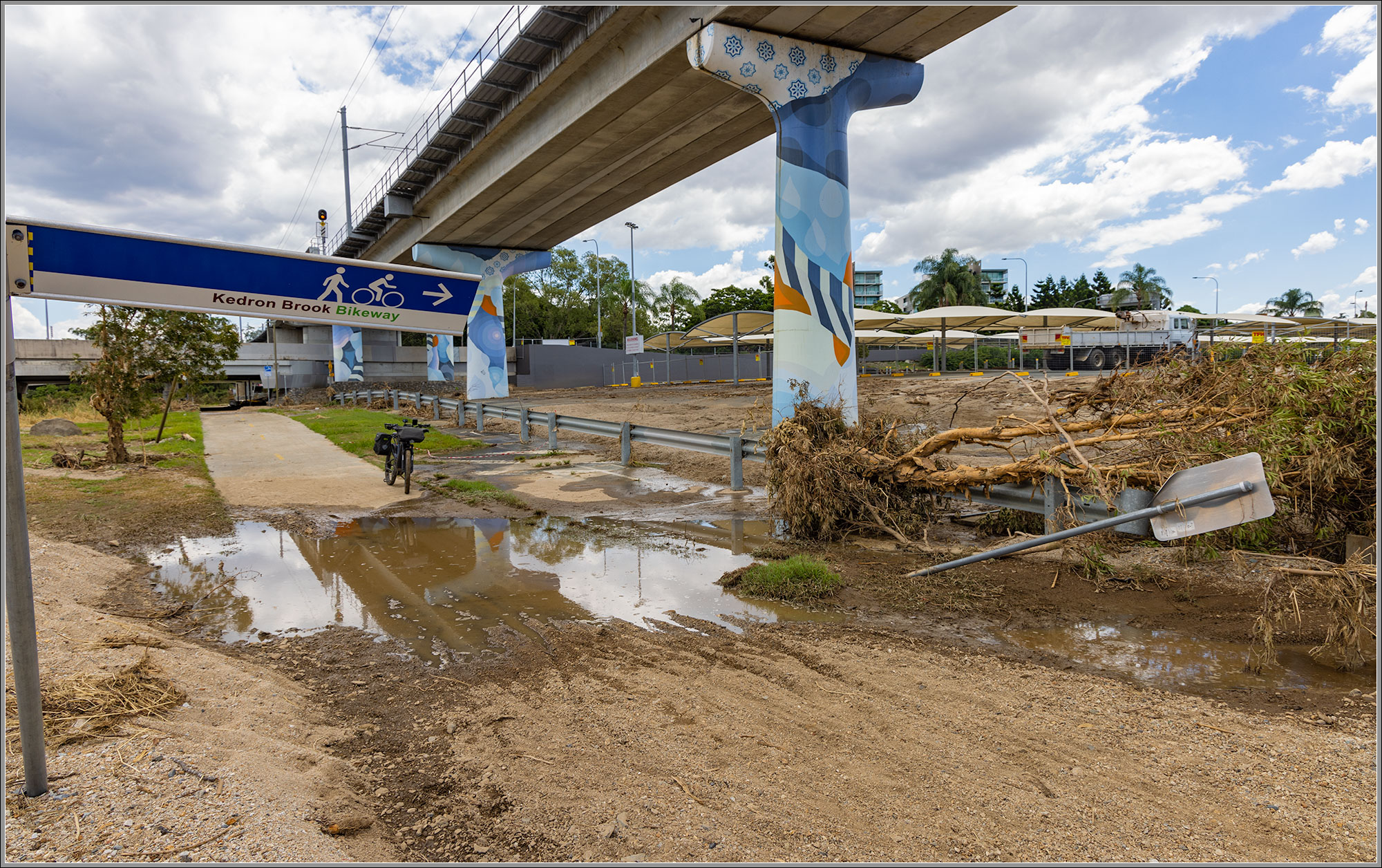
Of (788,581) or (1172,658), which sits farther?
(788,581)

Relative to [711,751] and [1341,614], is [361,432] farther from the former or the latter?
[1341,614]

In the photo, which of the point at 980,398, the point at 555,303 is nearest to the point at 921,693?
the point at 980,398

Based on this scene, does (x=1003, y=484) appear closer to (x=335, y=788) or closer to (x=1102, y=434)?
(x=1102, y=434)

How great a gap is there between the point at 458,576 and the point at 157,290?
13.1 feet

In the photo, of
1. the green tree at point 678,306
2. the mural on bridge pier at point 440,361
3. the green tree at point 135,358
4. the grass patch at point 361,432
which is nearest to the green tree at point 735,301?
the green tree at point 678,306

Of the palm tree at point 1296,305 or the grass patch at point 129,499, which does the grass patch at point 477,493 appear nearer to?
the grass patch at point 129,499

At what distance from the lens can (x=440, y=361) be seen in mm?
48094

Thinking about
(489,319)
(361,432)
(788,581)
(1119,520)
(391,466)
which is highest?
(489,319)

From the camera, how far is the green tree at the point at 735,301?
256 feet

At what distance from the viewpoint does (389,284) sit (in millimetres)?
4570

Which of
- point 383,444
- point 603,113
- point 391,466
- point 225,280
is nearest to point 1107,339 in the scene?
point 603,113

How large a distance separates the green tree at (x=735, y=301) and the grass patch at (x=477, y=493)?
216ft

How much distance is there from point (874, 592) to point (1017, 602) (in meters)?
1.16

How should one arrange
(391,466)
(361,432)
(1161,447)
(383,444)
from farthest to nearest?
(361,432) < (383,444) < (391,466) < (1161,447)
